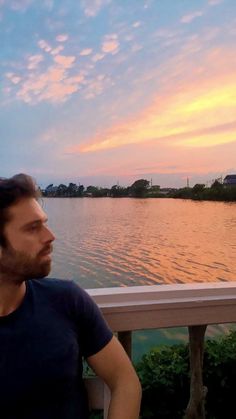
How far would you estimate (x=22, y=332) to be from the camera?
93cm

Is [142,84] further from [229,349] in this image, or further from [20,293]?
[20,293]

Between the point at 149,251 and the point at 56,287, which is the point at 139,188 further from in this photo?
the point at 56,287

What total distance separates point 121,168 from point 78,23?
10781 millimetres

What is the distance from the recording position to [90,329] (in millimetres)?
1012

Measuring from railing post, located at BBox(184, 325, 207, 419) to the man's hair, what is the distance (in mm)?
656

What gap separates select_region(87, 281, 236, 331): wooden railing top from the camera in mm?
1123

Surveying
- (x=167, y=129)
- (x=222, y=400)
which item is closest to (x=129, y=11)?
(x=222, y=400)

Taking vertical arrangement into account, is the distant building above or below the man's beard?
above

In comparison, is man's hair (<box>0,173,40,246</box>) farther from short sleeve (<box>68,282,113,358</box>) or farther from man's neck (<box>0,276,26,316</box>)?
short sleeve (<box>68,282,113,358</box>)

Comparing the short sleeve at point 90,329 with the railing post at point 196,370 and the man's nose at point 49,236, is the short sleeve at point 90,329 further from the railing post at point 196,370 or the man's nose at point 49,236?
the railing post at point 196,370

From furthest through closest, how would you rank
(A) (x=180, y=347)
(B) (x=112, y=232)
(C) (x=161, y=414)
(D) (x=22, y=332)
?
(B) (x=112, y=232), (A) (x=180, y=347), (C) (x=161, y=414), (D) (x=22, y=332)

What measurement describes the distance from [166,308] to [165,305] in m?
0.01

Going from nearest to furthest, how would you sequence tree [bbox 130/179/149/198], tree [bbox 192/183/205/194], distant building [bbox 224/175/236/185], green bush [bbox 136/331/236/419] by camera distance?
green bush [bbox 136/331/236/419], tree [bbox 130/179/149/198], distant building [bbox 224/175/236/185], tree [bbox 192/183/205/194]

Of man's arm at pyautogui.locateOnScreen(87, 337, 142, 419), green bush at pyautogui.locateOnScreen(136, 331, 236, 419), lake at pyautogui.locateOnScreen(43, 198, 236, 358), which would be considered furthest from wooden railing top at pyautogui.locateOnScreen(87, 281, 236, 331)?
lake at pyautogui.locateOnScreen(43, 198, 236, 358)
